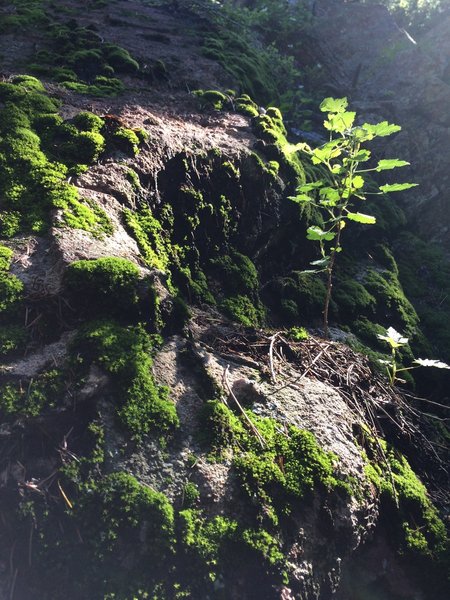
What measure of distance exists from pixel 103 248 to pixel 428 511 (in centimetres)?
384

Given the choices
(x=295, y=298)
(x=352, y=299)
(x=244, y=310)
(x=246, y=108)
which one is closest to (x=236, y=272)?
(x=244, y=310)

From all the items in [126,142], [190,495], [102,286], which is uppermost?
[126,142]

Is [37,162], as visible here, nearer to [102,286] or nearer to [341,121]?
[102,286]

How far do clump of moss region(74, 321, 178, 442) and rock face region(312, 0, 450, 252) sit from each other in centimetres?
846

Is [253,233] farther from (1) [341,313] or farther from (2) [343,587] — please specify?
(2) [343,587]

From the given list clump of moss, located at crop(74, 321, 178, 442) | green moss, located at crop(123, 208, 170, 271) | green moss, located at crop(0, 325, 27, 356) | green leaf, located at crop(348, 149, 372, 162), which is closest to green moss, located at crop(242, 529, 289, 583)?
clump of moss, located at crop(74, 321, 178, 442)

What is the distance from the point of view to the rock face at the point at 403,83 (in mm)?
11133

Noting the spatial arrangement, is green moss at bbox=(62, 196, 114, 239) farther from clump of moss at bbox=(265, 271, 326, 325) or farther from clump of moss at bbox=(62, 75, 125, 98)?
clump of moss at bbox=(62, 75, 125, 98)

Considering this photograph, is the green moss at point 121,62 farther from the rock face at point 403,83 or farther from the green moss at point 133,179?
the rock face at point 403,83

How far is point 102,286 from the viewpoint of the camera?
3.91 meters

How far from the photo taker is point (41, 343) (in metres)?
3.69

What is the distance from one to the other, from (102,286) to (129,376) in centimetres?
83

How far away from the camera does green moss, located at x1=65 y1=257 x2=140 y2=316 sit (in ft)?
12.7

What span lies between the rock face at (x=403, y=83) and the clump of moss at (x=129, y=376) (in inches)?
333
